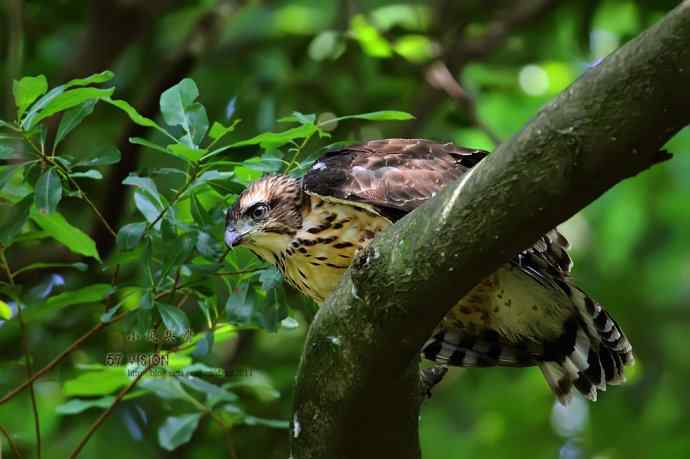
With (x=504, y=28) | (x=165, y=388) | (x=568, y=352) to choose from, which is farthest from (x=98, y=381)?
(x=504, y=28)

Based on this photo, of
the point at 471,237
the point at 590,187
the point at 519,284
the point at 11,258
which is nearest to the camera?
the point at 590,187

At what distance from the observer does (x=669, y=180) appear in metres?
7.37

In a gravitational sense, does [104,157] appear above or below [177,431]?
above

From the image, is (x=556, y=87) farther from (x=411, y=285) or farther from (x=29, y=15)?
(x=411, y=285)

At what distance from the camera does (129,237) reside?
11.6ft

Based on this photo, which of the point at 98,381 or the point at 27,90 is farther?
the point at 98,381

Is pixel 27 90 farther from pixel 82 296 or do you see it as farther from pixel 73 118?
pixel 82 296

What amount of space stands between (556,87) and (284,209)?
352cm

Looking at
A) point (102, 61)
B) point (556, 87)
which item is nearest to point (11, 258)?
point (102, 61)

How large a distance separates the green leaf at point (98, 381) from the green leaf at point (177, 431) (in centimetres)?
23

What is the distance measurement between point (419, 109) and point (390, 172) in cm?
321

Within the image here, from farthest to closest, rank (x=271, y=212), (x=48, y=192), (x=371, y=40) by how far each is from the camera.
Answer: (x=371, y=40) < (x=271, y=212) < (x=48, y=192)

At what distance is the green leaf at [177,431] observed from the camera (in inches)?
164

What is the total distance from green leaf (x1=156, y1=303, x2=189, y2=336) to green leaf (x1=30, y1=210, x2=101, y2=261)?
0.33 m
